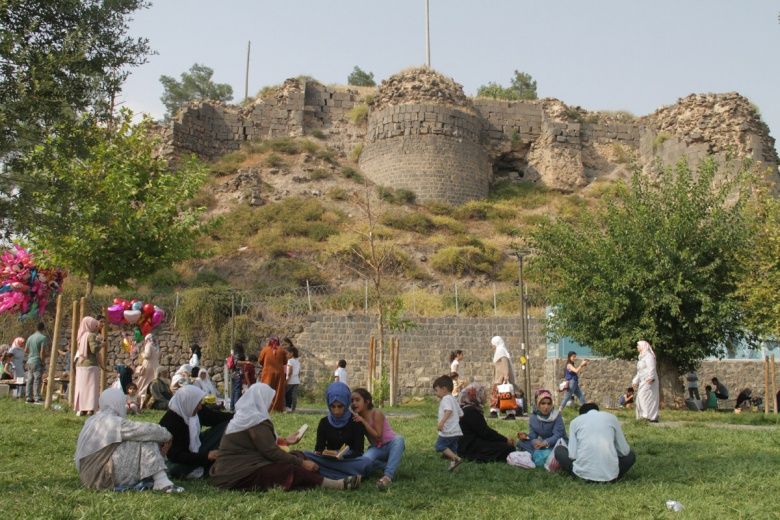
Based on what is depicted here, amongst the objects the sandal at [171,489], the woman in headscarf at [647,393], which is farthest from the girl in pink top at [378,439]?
the woman in headscarf at [647,393]

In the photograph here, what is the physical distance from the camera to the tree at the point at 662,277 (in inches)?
657

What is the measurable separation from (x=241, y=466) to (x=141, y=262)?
46.6ft

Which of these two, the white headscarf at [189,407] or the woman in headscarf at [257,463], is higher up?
the white headscarf at [189,407]

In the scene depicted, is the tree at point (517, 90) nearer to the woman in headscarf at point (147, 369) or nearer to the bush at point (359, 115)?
the bush at point (359, 115)

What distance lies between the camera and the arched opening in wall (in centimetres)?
4131

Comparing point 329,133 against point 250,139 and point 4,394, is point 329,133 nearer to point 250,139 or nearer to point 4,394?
point 250,139

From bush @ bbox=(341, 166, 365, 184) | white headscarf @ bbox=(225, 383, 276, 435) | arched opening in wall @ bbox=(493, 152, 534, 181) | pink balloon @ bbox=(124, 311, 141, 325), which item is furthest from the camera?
arched opening in wall @ bbox=(493, 152, 534, 181)

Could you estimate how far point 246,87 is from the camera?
187 ft

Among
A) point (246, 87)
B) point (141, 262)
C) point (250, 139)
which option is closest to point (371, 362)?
point (141, 262)

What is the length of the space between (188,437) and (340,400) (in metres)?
1.41

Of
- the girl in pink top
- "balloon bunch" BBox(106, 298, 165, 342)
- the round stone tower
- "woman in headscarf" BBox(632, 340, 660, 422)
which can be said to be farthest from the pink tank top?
the round stone tower

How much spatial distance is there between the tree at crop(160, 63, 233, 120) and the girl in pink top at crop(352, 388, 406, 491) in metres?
54.3

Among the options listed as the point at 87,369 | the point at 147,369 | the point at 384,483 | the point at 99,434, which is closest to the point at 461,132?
the point at 147,369

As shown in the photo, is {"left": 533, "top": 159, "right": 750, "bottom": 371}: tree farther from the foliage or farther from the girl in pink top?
the girl in pink top
